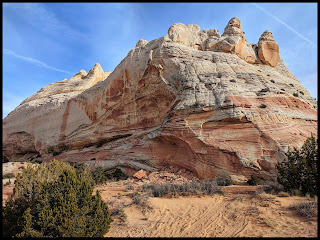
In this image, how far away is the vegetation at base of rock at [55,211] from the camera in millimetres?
6273

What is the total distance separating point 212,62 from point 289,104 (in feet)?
26.0

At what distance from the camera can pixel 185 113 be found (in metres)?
16.2

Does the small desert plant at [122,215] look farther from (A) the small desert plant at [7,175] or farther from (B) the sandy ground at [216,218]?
(A) the small desert plant at [7,175]

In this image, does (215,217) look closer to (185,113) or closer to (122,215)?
(122,215)

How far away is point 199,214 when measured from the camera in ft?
27.8

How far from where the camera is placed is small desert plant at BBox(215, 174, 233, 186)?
488 inches

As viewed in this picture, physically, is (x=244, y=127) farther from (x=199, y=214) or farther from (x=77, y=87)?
(x=77, y=87)

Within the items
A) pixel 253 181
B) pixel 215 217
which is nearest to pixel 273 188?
pixel 253 181

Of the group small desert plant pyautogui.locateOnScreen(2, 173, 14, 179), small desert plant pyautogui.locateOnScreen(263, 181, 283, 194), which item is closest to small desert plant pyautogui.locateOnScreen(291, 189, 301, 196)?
small desert plant pyautogui.locateOnScreen(263, 181, 283, 194)

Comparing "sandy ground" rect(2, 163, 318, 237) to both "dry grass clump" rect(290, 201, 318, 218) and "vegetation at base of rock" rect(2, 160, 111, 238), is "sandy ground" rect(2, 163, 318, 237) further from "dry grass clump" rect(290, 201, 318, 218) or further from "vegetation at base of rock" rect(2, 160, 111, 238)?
"vegetation at base of rock" rect(2, 160, 111, 238)

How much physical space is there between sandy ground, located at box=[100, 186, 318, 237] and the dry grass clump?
20 centimetres

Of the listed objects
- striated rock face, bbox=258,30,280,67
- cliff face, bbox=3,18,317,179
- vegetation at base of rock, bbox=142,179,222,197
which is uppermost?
striated rock face, bbox=258,30,280,67

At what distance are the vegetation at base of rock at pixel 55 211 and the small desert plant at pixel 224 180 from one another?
7.69 metres

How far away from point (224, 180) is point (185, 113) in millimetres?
6032
